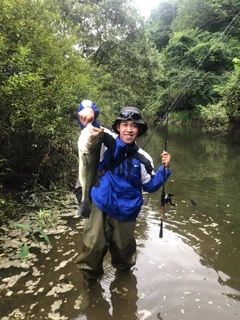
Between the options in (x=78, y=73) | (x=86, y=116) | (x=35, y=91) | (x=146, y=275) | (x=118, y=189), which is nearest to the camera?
(x=86, y=116)

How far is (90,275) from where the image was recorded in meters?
3.42

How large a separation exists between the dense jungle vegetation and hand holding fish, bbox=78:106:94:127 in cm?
217

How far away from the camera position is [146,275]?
12.6ft

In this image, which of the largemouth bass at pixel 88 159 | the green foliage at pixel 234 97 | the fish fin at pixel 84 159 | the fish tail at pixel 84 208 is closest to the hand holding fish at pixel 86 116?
the largemouth bass at pixel 88 159

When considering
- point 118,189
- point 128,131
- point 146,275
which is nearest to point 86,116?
point 128,131

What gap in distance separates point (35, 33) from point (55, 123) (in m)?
1.88

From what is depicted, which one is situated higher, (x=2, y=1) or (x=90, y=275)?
(x=2, y=1)

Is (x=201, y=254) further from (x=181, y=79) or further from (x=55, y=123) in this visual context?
(x=181, y=79)

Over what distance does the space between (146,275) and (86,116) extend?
232 centimetres

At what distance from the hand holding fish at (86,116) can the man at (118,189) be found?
190 millimetres

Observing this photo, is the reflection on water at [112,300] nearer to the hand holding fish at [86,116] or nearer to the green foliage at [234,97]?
the hand holding fish at [86,116]

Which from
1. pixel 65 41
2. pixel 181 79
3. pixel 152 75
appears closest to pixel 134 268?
pixel 65 41

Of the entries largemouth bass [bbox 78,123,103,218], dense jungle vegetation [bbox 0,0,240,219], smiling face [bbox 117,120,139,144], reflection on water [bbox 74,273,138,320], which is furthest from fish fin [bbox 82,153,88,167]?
dense jungle vegetation [bbox 0,0,240,219]

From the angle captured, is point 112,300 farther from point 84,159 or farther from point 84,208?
point 84,159
